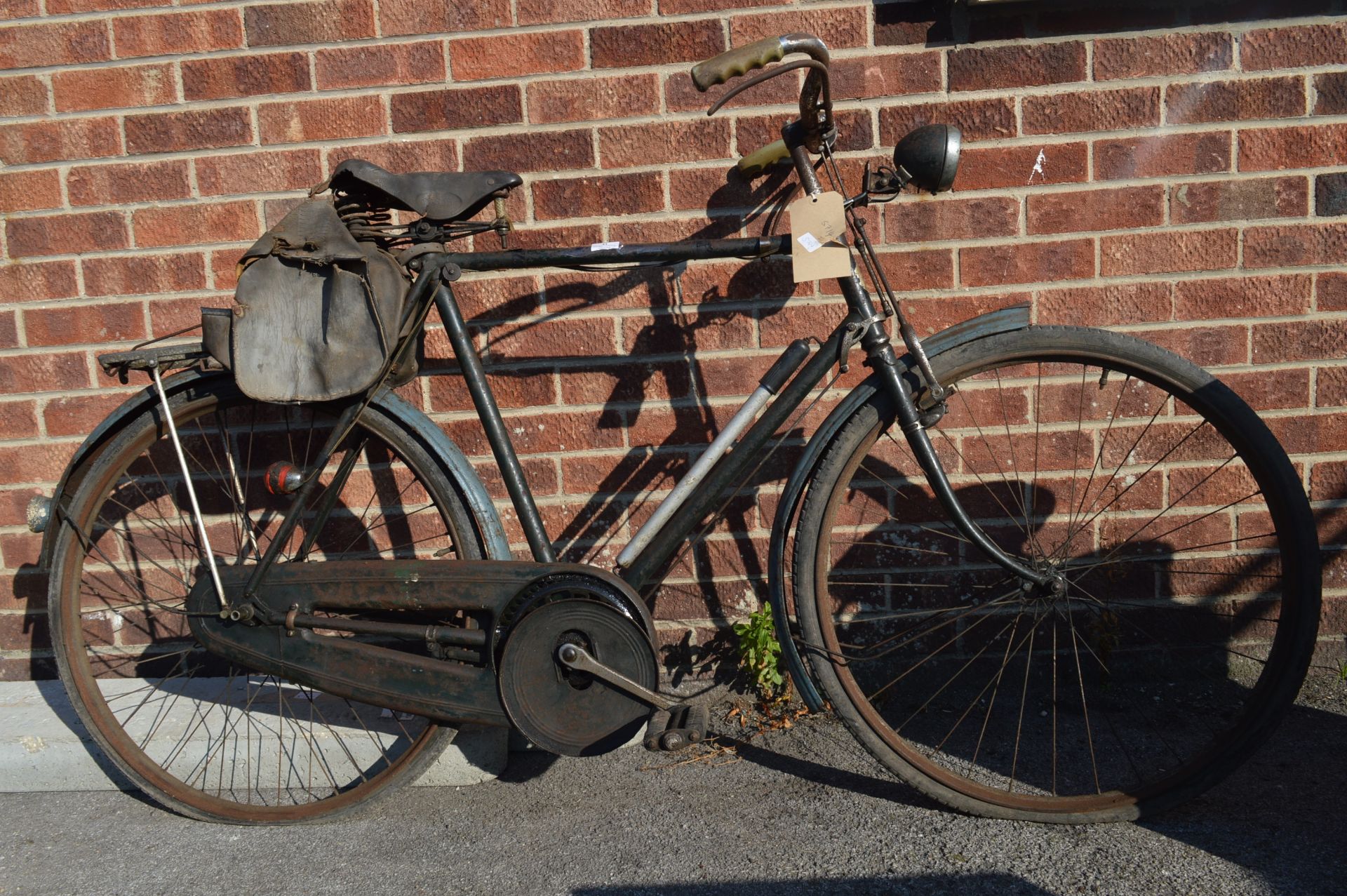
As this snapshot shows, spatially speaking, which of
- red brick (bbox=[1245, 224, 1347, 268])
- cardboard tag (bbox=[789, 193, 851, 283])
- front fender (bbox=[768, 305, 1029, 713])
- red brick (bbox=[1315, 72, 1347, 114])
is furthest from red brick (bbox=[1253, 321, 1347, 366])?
cardboard tag (bbox=[789, 193, 851, 283])

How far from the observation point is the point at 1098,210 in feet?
8.55

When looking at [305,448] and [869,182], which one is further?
[305,448]

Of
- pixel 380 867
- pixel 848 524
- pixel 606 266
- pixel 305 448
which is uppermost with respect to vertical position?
pixel 606 266

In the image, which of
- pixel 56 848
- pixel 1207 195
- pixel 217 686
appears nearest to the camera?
pixel 56 848

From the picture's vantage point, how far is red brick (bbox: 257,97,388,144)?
2.64 meters

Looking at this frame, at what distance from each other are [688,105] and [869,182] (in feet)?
2.22

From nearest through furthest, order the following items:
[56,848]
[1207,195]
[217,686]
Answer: [56,848], [1207,195], [217,686]

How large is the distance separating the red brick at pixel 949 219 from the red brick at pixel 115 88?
6.37ft

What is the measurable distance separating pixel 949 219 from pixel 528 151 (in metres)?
1.12

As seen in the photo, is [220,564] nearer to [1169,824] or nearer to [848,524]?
[848,524]

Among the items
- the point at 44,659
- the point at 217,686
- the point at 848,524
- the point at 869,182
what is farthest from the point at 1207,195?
the point at 44,659

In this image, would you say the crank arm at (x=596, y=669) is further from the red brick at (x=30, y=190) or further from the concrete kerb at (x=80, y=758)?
the red brick at (x=30, y=190)

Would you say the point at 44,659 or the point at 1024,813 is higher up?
the point at 44,659

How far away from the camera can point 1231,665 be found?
2770 mm
